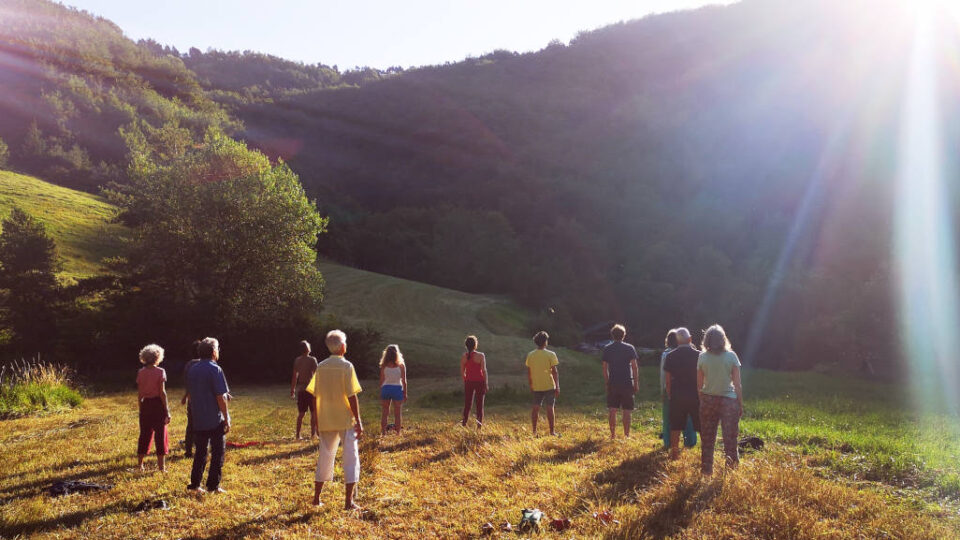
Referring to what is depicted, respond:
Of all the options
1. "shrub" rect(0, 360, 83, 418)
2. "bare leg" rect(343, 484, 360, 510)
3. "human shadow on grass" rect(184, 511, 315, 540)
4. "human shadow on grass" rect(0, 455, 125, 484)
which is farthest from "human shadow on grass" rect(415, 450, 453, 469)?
"shrub" rect(0, 360, 83, 418)

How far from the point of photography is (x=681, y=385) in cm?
925

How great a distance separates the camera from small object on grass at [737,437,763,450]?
37.1ft

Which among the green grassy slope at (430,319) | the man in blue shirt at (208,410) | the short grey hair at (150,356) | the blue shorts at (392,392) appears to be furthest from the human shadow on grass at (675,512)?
the green grassy slope at (430,319)

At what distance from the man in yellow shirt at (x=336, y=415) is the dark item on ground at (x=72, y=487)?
3427mm

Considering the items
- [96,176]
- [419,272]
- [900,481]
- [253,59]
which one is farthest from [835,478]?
[253,59]

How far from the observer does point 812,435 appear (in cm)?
1249

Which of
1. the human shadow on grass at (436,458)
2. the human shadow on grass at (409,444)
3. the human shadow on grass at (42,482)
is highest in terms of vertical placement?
the human shadow on grass at (436,458)

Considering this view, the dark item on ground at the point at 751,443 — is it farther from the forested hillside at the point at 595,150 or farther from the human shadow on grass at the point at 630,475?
the forested hillside at the point at 595,150

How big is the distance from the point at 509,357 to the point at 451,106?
127482mm

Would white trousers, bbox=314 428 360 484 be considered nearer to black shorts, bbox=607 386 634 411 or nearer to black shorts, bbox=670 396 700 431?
black shorts, bbox=670 396 700 431

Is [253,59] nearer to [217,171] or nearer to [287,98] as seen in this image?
[287,98]

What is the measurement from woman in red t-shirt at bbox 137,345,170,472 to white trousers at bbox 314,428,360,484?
11.7 ft

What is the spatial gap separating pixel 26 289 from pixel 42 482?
23.7 meters

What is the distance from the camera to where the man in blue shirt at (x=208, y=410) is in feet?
24.7
